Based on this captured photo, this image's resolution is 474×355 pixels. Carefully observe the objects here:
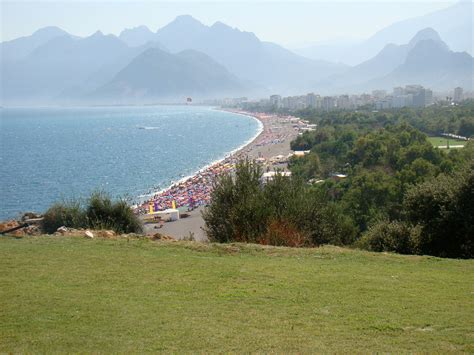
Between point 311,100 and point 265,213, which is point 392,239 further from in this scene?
point 311,100

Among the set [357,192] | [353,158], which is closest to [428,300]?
[357,192]

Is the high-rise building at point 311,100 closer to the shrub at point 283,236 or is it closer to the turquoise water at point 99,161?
the turquoise water at point 99,161

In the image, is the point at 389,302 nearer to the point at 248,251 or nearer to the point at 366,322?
→ the point at 366,322

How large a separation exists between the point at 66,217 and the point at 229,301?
39.3ft

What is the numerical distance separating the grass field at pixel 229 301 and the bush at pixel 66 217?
618cm

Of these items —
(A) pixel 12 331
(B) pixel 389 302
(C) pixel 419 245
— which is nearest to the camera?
(A) pixel 12 331

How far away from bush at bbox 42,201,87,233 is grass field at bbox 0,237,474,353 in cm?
618

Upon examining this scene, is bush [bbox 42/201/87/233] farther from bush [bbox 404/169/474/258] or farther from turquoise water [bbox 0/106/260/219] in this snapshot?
bush [bbox 404/169/474/258]

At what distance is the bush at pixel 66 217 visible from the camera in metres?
15.0

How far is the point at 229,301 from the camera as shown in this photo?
598 centimetres

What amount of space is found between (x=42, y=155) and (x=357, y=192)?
172ft

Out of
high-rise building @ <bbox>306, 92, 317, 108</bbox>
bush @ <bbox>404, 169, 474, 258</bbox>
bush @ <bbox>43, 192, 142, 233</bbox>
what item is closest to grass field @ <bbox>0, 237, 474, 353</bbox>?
bush @ <bbox>404, 169, 474, 258</bbox>

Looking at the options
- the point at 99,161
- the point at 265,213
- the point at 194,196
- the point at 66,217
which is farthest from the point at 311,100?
the point at 265,213

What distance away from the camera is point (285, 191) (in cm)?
1288
